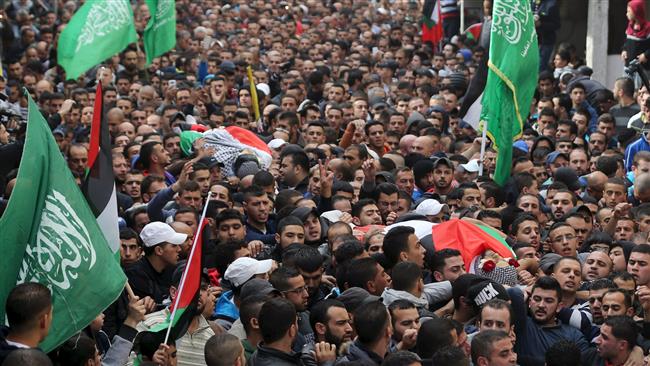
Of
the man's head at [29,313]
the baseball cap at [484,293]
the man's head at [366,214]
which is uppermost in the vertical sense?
the man's head at [29,313]

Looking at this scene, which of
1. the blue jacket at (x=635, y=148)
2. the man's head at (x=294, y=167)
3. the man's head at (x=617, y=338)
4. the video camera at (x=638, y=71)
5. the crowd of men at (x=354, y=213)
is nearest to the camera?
the crowd of men at (x=354, y=213)

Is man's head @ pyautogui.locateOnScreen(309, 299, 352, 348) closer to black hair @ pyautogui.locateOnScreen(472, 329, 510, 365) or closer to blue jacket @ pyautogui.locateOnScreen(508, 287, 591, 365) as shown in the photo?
black hair @ pyautogui.locateOnScreen(472, 329, 510, 365)

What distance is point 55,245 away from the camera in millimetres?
7285

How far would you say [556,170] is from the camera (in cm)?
1355

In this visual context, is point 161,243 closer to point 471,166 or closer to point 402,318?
point 402,318

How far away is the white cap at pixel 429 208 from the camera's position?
11484 mm

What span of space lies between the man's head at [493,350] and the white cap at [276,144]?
683 centimetres

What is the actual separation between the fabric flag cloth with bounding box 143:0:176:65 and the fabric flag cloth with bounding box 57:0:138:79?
702 millimetres

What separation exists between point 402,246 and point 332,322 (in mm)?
1659

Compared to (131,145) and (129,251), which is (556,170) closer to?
(131,145)

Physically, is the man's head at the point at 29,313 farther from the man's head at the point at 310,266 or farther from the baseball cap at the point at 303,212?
the baseball cap at the point at 303,212

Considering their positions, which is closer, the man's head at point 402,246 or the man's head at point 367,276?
the man's head at point 367,276

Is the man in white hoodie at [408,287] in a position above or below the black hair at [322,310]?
below

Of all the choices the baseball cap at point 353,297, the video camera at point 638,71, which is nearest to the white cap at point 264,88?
the video camera at point 638,71
